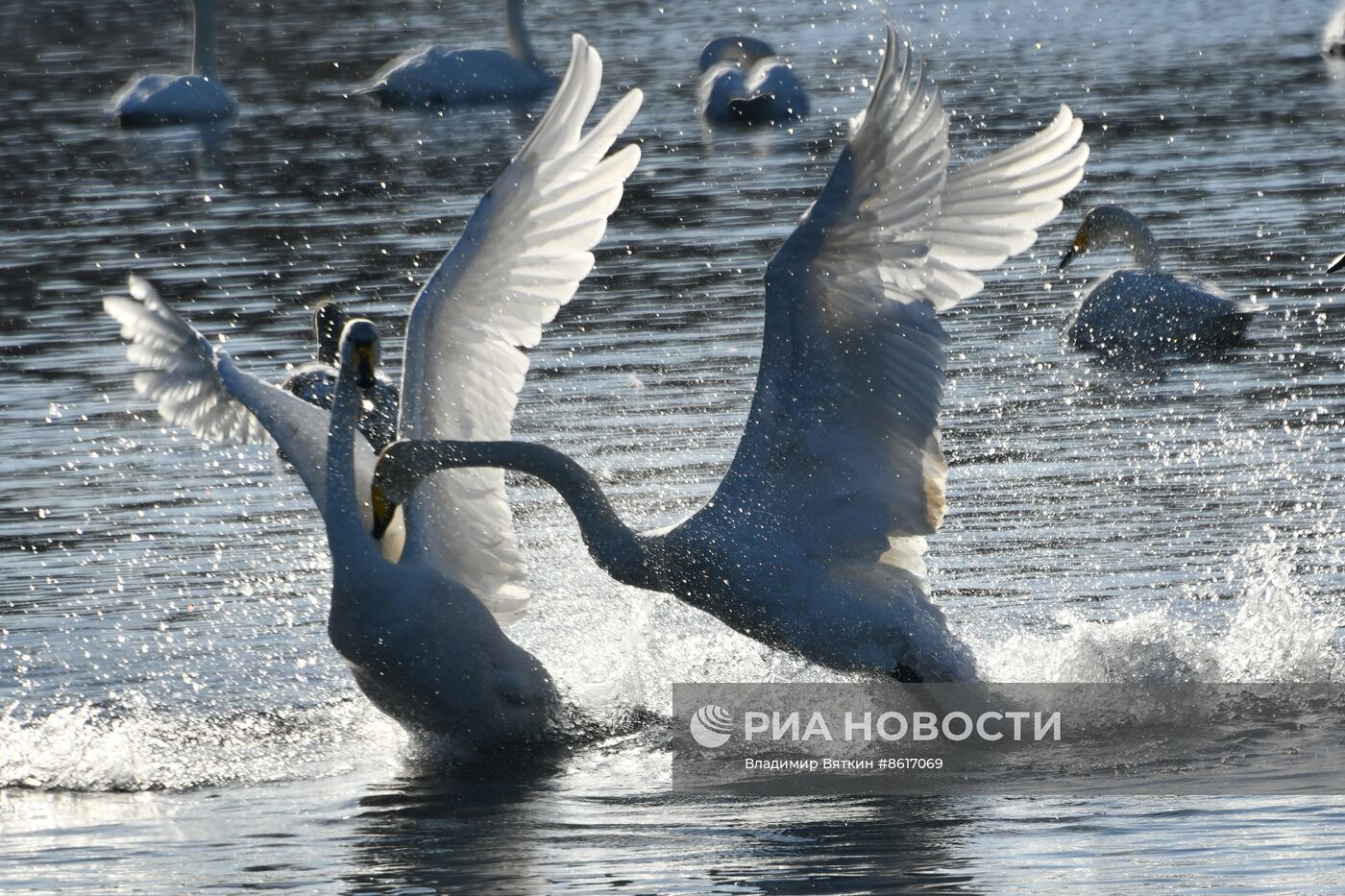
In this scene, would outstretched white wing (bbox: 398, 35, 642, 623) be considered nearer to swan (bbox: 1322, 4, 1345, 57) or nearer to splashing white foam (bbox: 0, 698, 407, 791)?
splashing white foam (bbox: 0, 698, 407, 791)

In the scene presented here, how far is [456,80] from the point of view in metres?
27.7

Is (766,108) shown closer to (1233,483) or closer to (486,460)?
(1233,483)

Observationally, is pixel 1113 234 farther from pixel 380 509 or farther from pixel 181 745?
pixel 181 745

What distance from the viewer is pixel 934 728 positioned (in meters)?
7.95

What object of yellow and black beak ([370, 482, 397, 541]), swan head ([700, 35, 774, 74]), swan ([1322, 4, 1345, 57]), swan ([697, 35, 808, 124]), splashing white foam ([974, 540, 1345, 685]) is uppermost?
swan head ([700, 35, 774, 74])

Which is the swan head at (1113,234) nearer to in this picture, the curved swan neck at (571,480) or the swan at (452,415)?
the swan at (452,415)

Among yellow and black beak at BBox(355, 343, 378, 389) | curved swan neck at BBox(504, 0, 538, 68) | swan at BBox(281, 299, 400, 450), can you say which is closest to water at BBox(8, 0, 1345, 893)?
swan at BBox(281, 299, 400, 450)

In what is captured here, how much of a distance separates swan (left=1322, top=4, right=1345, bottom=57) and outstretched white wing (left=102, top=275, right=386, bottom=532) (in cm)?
2002

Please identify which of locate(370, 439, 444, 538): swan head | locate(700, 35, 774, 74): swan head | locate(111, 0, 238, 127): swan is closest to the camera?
locate(370, 439, 444, 538): swan head

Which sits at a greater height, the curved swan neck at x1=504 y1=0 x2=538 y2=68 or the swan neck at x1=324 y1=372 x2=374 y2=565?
the curved swan neck at x1=504 y1=0 x2=538 y2=68

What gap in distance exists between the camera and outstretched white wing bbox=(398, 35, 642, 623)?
8.58 metres

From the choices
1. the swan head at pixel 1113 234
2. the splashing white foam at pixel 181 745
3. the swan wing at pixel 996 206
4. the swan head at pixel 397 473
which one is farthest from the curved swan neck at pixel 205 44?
the swan wing at pixel 996 206

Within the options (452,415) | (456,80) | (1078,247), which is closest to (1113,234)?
(1078,247)

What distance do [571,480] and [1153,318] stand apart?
650 centimetres
